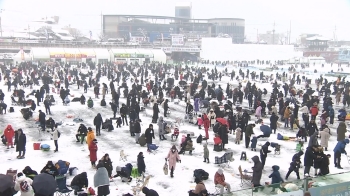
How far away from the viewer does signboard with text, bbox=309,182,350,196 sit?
899cm

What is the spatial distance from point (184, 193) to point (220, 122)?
19.7 ft

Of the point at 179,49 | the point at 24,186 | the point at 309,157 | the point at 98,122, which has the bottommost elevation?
the point at 309,157

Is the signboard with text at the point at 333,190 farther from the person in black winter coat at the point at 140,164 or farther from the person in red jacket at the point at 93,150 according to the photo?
the person in red jacket at the point at 93,150

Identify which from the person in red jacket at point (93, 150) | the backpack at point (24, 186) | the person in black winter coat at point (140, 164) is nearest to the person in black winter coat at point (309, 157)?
the person in black winter coat at point (140, 164)

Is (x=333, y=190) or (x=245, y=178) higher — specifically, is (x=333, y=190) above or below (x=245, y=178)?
above

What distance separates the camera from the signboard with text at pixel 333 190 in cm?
899

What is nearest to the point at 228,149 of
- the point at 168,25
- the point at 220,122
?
the point at 220,122

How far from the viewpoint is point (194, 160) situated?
13891mm

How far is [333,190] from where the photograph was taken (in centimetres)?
911

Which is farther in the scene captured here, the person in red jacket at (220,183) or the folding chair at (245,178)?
the folding chair at (245,178)

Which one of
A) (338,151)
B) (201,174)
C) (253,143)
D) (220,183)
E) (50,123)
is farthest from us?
(50,123)

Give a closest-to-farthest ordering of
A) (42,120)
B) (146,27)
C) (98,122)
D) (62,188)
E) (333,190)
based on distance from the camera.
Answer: (333,190) → (62,188) → (98,122) → (42,120) → (146,27)

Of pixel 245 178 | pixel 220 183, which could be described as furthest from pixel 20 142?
pixel 245 178

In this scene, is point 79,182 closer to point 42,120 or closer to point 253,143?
point 253,143
